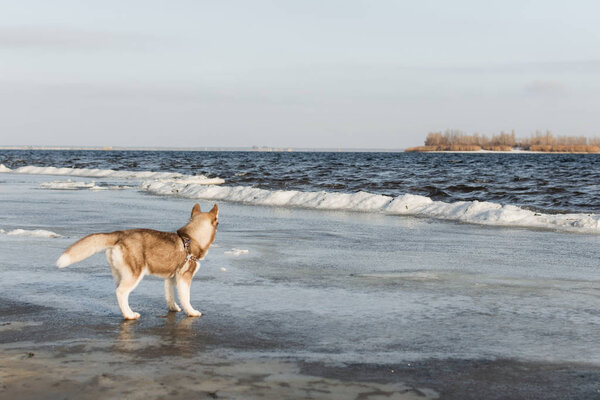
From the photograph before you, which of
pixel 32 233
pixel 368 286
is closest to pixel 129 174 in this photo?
pixel 32 233

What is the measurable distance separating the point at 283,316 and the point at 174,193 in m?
20.8

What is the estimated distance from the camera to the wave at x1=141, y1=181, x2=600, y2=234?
14.8 meters

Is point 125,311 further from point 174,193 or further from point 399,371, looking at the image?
point 174,193

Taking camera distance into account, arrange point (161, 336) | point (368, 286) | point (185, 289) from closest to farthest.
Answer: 1. point (161, 336)
2. point (185, 289)
3. point (368, 286)

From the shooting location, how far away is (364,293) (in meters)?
7.38

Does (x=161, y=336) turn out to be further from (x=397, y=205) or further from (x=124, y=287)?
(x=397, y=205)

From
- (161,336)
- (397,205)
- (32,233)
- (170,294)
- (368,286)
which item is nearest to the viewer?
(161,336)

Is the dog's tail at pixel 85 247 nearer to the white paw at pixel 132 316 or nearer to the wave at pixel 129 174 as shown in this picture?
the white paw at pixel 132 316

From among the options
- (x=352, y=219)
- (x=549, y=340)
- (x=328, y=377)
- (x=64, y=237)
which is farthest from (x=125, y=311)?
(x=352, y=219)

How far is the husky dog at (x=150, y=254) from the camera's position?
5.80 m

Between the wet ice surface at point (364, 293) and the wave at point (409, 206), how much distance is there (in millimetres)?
1365

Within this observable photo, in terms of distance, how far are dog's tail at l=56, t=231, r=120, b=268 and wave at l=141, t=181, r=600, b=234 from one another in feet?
36.5

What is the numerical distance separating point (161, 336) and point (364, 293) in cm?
270

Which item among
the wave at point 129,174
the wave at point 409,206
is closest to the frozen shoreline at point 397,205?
the wave at point 409,206
